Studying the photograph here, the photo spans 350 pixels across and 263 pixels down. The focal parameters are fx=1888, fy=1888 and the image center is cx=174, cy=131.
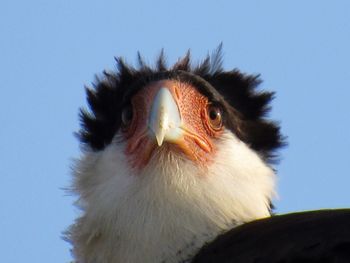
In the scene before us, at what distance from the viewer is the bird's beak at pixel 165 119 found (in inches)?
397

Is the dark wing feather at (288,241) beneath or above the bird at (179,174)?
beneath

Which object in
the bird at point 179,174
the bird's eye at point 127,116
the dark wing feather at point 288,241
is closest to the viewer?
the dark wing feather at point 288,241

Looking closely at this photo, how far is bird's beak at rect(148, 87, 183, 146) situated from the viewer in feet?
33.1

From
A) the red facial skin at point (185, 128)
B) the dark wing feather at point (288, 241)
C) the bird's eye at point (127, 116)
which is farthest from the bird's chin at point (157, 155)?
the dark wing feather at point (288, 241)

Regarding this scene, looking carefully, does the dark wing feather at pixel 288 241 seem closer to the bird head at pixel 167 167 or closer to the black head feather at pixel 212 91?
the bird head at pixel 167 167

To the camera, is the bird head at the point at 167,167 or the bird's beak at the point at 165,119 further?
the bird head at the point at 167,167

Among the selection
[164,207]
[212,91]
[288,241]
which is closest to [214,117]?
[212,91]

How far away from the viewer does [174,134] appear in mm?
10188

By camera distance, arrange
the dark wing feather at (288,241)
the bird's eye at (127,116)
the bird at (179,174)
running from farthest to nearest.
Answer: the bird's eye at (127,116)
the bird at (179,174)
the dark wing feather at (288,241)

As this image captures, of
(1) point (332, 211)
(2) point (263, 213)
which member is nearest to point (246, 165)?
(2) point (263, 213)

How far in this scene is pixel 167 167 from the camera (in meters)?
10.3

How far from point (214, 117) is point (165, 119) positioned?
0.63m

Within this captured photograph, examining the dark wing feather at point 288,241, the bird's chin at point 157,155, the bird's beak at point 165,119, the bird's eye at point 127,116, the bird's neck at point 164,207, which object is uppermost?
the bird's eye at point 127,116

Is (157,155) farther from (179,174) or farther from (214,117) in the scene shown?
(214,117)
